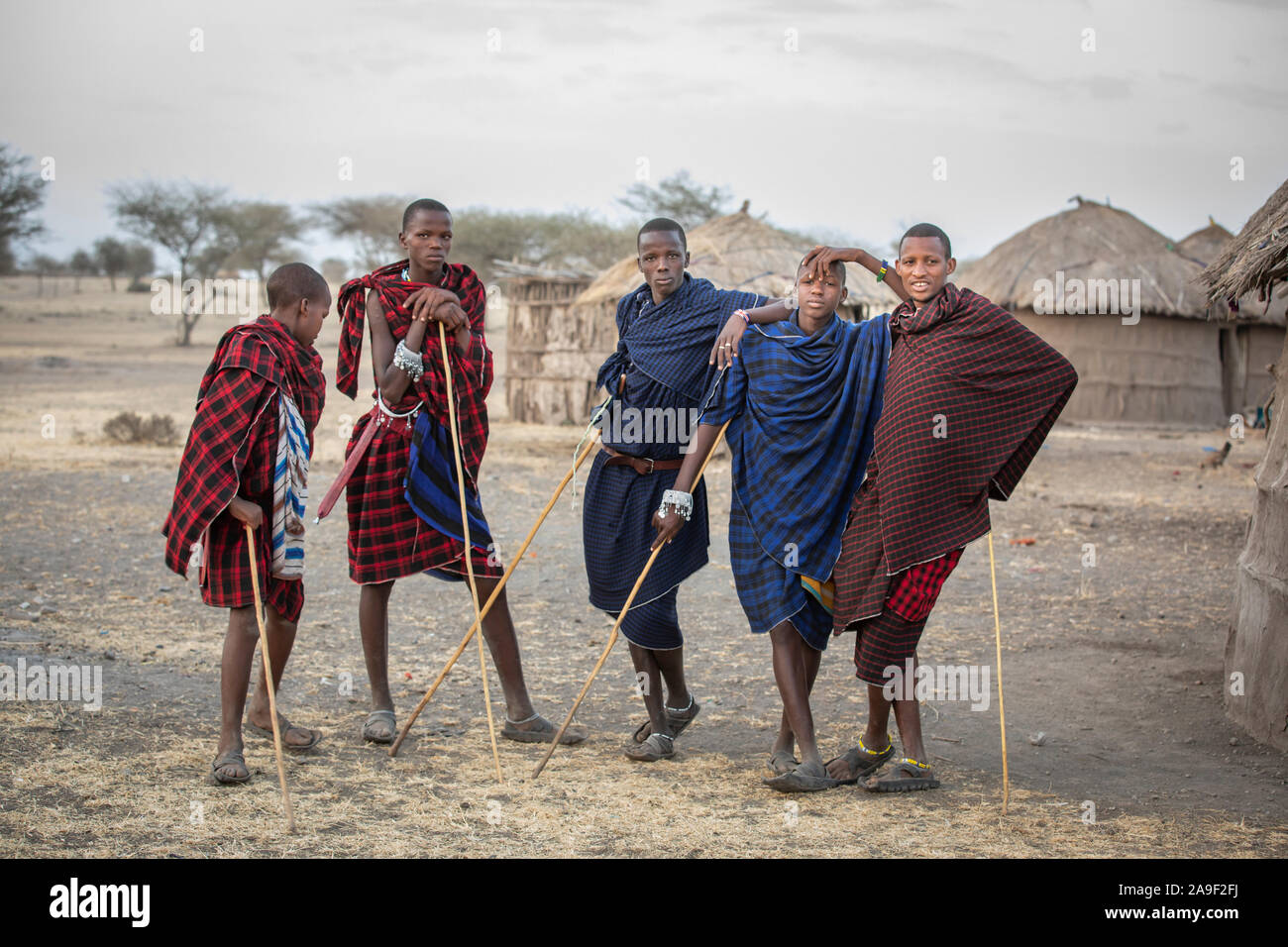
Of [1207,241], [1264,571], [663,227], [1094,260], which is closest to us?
[663,227]

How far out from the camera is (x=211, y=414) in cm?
391

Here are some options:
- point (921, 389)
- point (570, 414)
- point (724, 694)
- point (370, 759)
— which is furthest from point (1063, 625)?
point (570, 414)

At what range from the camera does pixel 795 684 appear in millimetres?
3969

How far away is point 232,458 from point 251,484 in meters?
0.15

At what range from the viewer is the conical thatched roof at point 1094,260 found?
19.2 m

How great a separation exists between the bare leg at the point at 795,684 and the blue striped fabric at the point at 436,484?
3.81ft

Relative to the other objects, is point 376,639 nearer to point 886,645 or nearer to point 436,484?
point 436,484

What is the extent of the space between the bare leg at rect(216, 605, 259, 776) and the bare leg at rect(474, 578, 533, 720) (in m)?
0.86

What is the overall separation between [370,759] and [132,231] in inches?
1355

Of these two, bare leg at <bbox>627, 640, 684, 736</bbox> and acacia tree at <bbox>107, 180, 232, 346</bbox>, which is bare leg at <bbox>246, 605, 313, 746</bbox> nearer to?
bare leg at <bbox>627, 640, 684, 736</bbox>

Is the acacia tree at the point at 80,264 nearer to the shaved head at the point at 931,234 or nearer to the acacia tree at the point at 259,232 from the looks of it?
the acacia tree at the point at 259,232

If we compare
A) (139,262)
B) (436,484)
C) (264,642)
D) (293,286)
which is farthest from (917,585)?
(139,262)

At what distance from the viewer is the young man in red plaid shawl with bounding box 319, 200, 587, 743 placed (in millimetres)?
4289

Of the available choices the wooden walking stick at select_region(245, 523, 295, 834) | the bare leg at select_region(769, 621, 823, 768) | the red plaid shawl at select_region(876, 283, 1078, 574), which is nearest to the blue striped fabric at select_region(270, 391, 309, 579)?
the wooden walking stick at select_region(245, 523, 295, 834)
